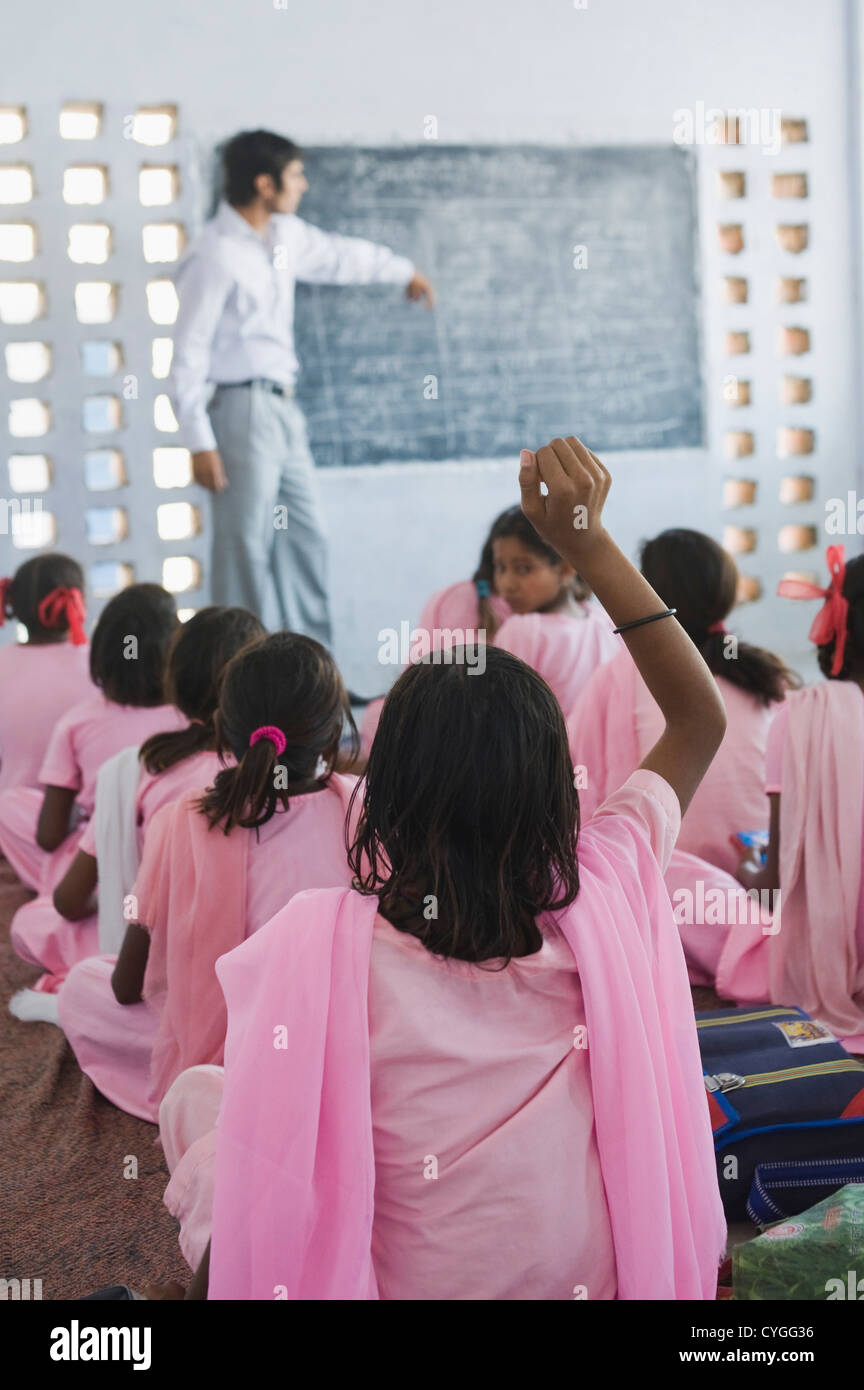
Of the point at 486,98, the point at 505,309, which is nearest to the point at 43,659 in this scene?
the point at 505,309

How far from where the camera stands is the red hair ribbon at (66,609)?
3.21 metres

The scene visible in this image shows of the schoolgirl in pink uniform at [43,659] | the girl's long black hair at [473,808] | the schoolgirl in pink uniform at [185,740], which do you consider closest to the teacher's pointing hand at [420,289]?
the schoolgirl in pink uniform at [43,659]

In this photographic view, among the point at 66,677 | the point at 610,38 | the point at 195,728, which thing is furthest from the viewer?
the point at 610,38

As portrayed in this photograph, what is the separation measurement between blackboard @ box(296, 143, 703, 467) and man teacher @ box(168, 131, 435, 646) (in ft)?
0.34

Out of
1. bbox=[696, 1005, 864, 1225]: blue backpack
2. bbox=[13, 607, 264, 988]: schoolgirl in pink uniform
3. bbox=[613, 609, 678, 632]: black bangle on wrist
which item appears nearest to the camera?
bbox=[613, 609, 678, 632]: black bangle on wrist

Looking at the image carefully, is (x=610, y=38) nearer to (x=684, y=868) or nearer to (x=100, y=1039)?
(x=684, y=868)

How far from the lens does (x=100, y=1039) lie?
2.15 metres

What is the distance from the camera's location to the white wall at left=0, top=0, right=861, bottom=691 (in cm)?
481

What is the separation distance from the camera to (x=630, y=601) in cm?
115

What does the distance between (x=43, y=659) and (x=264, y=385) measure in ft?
6.66

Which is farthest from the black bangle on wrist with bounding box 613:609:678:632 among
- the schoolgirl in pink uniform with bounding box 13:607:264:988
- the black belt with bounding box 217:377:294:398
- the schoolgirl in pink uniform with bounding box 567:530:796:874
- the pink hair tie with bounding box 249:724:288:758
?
the black belt with bounding box 217:377:294:398

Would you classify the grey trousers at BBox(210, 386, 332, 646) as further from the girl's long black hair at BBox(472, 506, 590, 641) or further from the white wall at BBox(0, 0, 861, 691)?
the girl's long black hair at BBox(472, 506, 590, 641)
